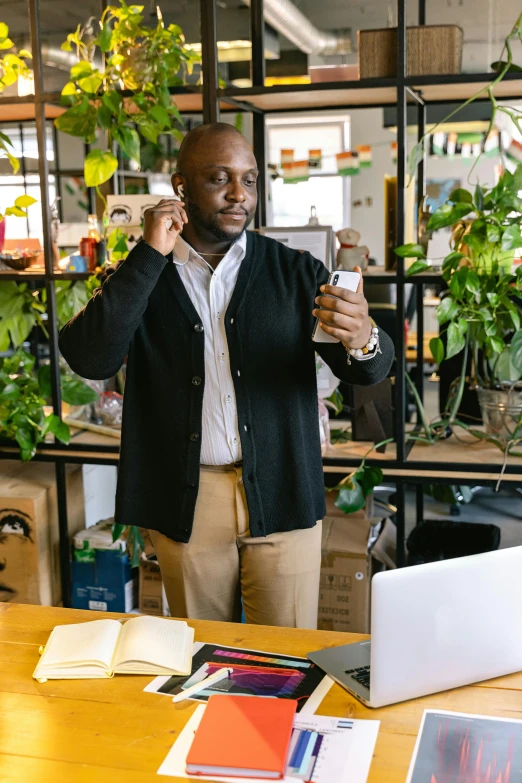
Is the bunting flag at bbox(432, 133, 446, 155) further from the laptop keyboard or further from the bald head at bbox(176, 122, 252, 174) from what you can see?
the laptop keyboard

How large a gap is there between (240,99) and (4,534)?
5.72 feet

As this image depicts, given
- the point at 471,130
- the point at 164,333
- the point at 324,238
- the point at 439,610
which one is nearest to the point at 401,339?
the point at 324,238

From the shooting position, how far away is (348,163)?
10.0 ft

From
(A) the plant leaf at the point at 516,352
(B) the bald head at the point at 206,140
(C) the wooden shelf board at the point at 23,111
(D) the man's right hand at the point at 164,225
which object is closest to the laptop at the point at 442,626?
(D) the man's right hand at the point at 164,225

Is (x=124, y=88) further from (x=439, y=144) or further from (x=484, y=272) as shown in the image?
(x=439, y=144)

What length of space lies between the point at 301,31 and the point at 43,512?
20.6 ft

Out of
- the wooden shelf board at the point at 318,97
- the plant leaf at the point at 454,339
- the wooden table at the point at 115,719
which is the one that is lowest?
the wooden table at the point at 115,719

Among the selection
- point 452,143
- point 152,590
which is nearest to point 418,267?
point 152,590

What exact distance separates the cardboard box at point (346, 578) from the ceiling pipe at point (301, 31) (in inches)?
179

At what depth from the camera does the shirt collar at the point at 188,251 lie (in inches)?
81.5

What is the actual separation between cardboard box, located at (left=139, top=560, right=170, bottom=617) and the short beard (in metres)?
1.56

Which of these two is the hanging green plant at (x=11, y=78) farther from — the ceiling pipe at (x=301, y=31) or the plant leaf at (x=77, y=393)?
the ceiling pipe at (x=301, y=31)

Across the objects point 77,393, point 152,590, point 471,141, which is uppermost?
point 471,141

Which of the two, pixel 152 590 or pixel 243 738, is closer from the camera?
pixel 243 738
